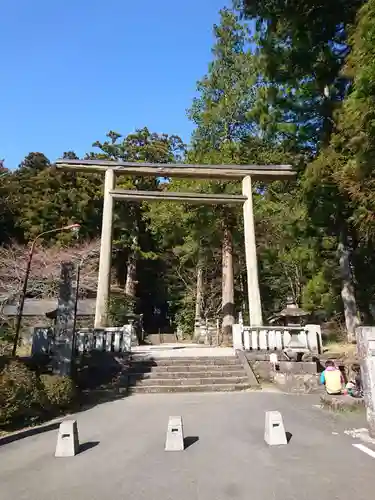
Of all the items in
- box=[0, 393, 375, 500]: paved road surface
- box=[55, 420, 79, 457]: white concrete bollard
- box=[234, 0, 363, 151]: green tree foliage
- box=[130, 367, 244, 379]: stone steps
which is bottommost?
box=[0, 393, 375, 500]: paved road surface

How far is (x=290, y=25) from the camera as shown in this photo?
35.1ft

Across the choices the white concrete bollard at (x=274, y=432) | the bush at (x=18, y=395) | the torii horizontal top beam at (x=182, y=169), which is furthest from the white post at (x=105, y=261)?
the white concrete bollard at (x=274, y=432)

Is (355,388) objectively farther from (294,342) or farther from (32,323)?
(32,323)

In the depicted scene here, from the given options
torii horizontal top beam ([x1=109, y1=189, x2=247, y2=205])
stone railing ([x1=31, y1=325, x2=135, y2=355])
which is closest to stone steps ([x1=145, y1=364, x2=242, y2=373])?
stone railing ([x1=31, y1=325, x2=135, y2=355])

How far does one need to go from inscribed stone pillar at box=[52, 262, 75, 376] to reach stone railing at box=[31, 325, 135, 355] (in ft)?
6.87

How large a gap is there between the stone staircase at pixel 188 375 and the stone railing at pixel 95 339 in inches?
25.6

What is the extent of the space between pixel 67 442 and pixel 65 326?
13.6ft

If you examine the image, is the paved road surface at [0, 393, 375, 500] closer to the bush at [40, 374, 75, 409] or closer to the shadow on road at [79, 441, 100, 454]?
the shadow on road at [79, 441, 100, 454]

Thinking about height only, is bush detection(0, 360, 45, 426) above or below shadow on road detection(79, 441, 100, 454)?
above

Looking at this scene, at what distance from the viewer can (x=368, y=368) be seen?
17.7 ft

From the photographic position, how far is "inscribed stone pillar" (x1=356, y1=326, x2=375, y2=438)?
5324 mm

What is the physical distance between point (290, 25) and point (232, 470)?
11.2m

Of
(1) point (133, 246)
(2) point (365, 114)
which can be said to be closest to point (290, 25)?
(2) point (365, 114)

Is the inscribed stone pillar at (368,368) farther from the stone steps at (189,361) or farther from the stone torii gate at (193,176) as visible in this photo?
the stone torii gate at (193,176)
